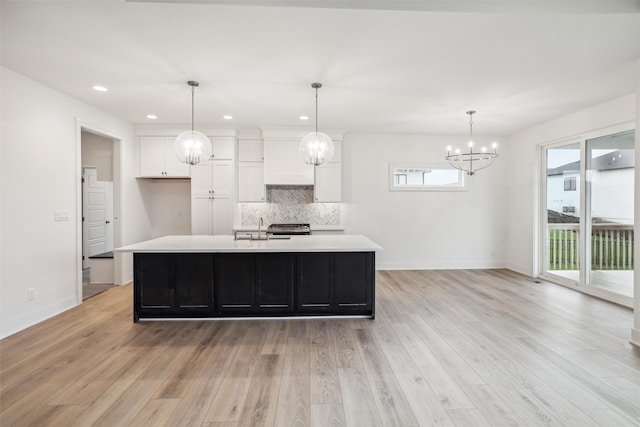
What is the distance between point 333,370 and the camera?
7.61ft

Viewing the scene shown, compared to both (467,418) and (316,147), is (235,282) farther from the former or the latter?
(467,418)

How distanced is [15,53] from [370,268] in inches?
158

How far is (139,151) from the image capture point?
5.18 meters

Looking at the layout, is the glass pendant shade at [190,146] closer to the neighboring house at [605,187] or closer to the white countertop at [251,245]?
the white countertop at [251,245]

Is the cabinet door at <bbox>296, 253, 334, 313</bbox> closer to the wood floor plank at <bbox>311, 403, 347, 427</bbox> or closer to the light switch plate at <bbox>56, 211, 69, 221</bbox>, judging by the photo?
the wood floor plank at <bbox>311, 403, 347, 427</bbox>

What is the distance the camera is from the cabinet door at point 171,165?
520 cm

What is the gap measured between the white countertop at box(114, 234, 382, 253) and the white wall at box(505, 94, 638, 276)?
3.69m

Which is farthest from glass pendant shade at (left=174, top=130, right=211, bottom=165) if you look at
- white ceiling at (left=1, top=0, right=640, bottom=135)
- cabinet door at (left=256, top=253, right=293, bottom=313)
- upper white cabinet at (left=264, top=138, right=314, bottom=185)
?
upper white cabinet at (left=264, top=138, right=314, bottom=185)

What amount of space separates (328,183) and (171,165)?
2.81 m

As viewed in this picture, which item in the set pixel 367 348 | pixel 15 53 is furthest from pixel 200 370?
pixel 15 53

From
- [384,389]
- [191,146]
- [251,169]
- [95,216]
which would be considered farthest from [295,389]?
[95,216]

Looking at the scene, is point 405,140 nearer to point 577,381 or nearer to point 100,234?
point 577,381

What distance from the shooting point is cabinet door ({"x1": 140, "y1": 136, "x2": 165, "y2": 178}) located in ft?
17.0

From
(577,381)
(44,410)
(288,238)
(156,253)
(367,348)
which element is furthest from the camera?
(288,238)
